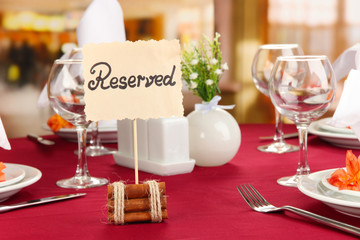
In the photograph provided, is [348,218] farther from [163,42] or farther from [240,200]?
[163,42]

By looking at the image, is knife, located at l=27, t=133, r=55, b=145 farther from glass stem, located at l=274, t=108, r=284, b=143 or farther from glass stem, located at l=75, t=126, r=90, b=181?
glass stem, located at l=274, t=108, r=284, b=143

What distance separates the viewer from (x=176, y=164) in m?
1.16

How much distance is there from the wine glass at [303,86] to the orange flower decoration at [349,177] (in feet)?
0.59

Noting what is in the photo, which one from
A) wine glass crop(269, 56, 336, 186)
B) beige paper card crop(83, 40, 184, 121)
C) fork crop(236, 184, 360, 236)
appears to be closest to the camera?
fork crop(236, 184, 360, 236)

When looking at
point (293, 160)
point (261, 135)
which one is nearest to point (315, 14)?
point (261, 135)

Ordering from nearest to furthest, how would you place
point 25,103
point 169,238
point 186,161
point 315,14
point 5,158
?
point 169,238
point 186,161
point 5,158
point 25,103
point 315,14

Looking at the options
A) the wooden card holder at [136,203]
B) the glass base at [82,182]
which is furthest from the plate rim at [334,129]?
the wooden card holder at [136,203]

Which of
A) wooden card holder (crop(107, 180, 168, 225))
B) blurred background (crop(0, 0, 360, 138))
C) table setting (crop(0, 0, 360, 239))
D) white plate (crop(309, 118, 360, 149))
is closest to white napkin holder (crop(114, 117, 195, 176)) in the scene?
table setting (crop(0, 0, 360, 239))

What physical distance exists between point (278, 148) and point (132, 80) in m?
0.70

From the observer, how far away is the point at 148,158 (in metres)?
1.22

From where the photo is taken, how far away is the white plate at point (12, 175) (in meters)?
0.93

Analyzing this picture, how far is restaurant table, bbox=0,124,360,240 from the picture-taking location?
765mm

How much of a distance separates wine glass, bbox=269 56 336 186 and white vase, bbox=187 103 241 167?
0.77 ft

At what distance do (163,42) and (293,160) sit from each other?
0.58 m
